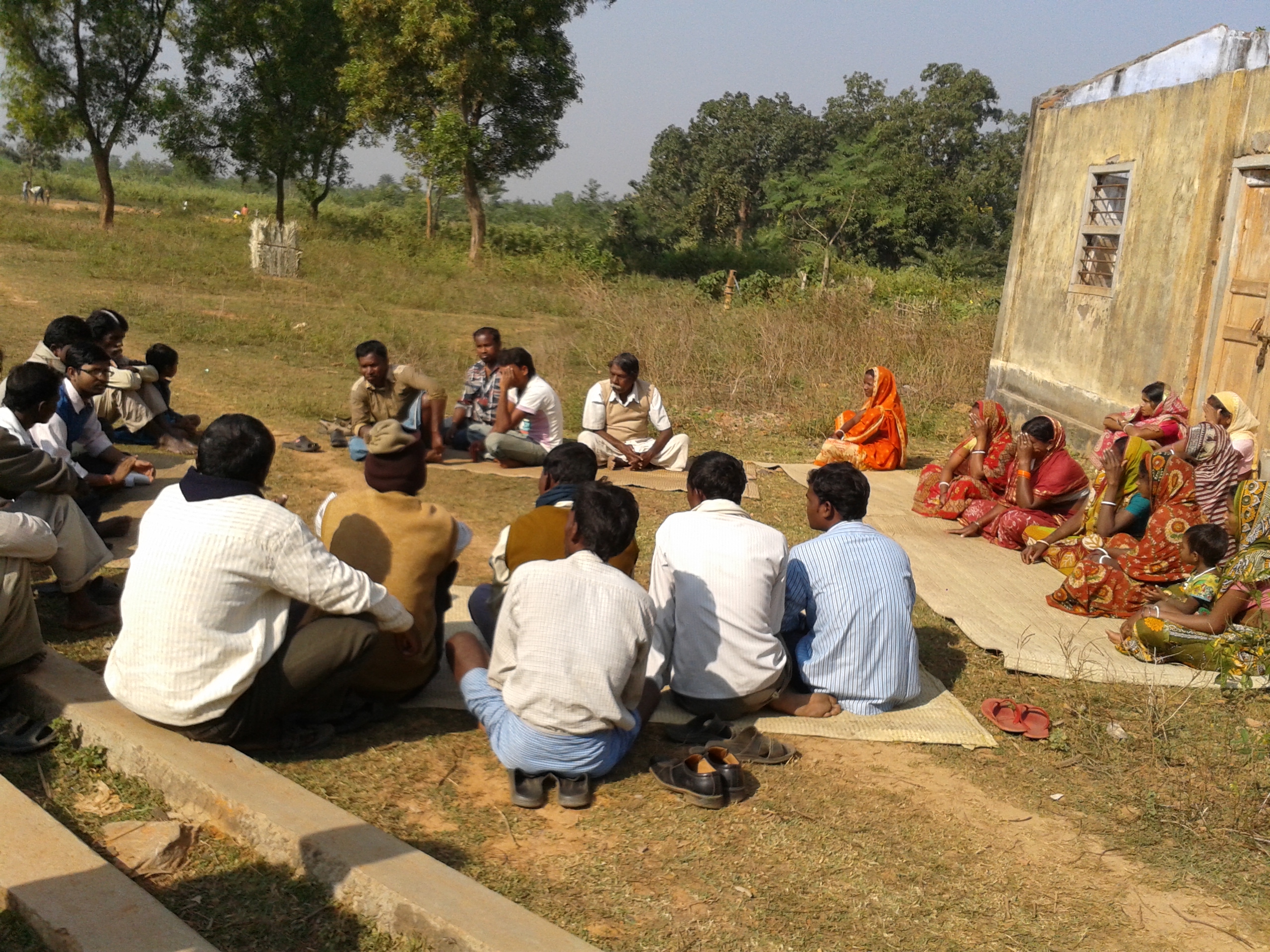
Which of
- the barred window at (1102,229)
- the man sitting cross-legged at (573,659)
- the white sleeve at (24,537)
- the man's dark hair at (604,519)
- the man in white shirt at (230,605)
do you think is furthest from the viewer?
the barred window at (1102,229)

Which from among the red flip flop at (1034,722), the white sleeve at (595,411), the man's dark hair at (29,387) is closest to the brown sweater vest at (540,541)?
the red flip flop at (1034,722)

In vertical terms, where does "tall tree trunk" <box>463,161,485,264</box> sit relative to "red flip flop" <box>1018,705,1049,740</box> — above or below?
above

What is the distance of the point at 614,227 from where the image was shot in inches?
1187

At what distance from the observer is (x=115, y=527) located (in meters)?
5.63

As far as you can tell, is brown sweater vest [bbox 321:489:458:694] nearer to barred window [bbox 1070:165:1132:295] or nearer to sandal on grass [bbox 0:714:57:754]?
sandal on grass [bbox 0:714:57:754]

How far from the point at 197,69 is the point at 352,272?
420 inches

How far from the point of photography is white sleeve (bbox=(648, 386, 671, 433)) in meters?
8.09

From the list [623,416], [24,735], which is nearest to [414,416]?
[623,416]

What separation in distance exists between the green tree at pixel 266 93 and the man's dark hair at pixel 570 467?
23462 millimetres

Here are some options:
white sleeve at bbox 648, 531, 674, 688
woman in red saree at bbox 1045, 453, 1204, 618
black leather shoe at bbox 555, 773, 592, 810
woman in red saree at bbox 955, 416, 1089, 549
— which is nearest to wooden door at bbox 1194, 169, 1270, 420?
woman in red saree at bbox 955, 416, 1089, 549

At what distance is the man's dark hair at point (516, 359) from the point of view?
25.8ft

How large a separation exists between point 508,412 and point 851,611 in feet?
13.8

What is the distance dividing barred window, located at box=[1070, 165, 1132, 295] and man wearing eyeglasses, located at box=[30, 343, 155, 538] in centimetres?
813

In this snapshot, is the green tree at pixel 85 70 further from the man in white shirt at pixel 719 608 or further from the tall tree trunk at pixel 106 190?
the man in white shirt at pixel 719 608
